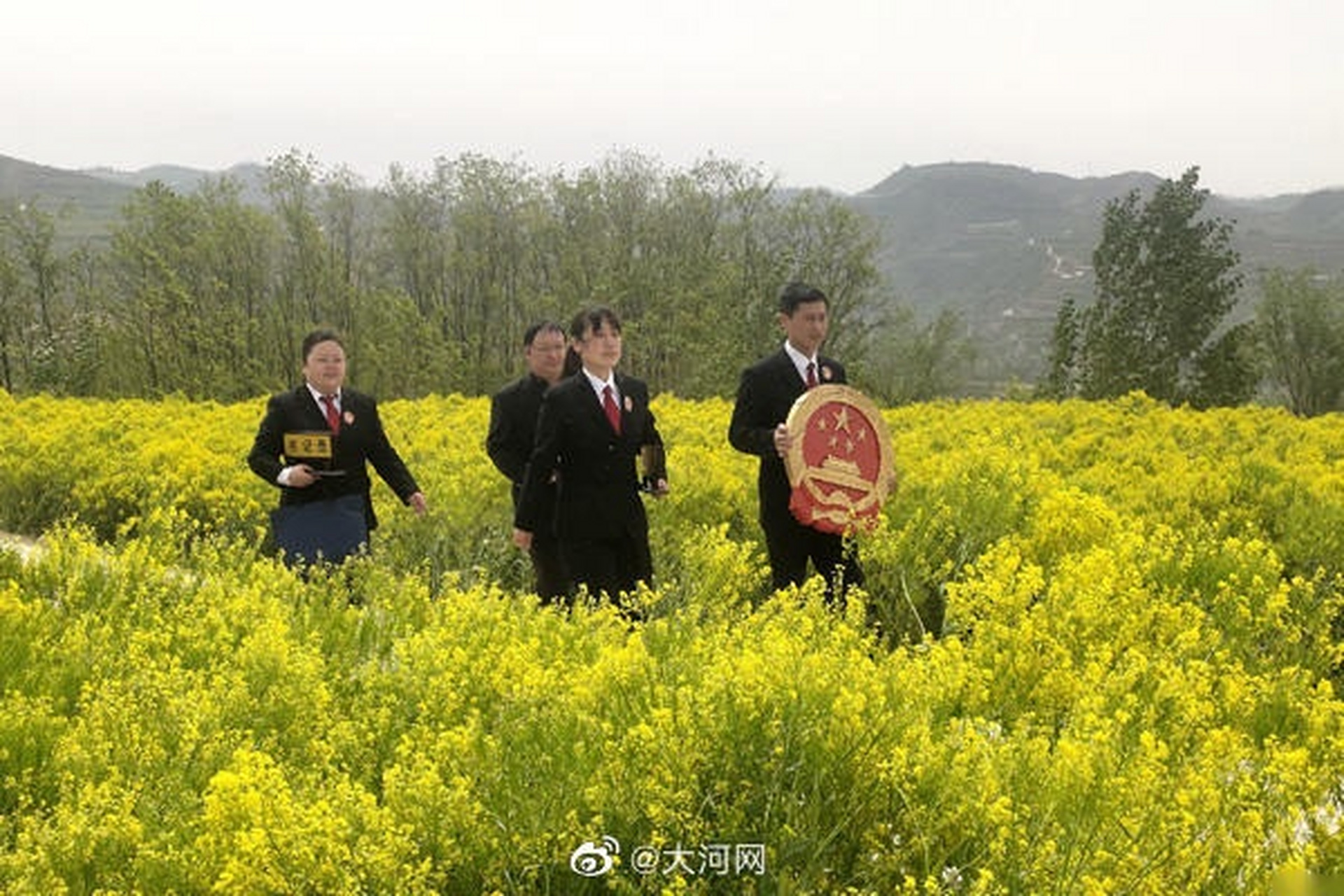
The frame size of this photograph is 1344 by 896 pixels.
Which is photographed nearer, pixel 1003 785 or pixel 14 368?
pixel 1003 785

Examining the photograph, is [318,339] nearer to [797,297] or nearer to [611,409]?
[611,409]

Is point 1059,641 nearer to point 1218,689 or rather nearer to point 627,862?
point 1218,689

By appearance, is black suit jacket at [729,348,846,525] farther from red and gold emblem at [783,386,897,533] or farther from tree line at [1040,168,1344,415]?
tree line at [1040,168,1344,415]

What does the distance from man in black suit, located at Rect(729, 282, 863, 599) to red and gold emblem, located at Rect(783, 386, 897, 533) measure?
133 millimetres

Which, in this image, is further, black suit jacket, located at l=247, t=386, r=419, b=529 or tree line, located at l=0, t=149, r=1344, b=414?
tree line, located at l=0, t=149, r=1344, b=414

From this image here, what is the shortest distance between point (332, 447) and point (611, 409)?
1646 millimetres

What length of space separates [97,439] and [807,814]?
11924 mm

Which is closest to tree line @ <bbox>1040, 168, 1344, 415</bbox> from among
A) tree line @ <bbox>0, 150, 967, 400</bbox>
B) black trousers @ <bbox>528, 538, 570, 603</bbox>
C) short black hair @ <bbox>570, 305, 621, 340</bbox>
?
tree line @ <bbox>0, 150, 967, 400</bbox>

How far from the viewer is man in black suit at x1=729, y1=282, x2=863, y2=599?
4988 millimetres

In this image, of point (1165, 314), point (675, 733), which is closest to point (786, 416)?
point (675, 733)

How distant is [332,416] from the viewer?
5.55 metres

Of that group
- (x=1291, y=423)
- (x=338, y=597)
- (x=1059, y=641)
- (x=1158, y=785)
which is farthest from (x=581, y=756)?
(x=1291, y=423)

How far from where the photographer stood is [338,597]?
15.8 ft

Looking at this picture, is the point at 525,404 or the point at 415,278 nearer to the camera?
the point at 525,404
